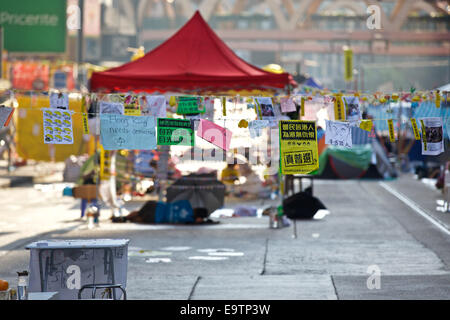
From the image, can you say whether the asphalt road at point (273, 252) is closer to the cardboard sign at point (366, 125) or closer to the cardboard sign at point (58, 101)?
the cardboard sign at point (366, 125)

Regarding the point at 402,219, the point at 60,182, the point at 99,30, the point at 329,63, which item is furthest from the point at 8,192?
the point at 329,63

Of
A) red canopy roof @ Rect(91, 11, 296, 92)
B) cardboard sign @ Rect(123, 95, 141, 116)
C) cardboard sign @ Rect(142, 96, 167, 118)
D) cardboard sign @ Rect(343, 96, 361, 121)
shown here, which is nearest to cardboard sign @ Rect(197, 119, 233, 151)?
cardboard sign @ Rect(142, 96, 167, 118)

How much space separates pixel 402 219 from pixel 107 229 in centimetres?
662

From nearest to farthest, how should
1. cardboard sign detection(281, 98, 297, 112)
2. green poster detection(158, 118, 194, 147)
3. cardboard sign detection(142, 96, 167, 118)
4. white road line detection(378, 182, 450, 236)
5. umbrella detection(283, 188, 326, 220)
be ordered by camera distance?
1. green poster detection(158, 118, 194, 147)
2. cardboard sign detection(142, 96, 167, 118)
3. cardboard sign detection(281, 98, 297, 112)
4. white road line detection(378, 182, 450, 236)
5. umbrella detection(283, 188, 326, 220)

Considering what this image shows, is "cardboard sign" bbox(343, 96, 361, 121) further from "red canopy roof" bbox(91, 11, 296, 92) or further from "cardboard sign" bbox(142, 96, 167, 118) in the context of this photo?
"red canopy roof" bbox(91, 11, 296, 92)

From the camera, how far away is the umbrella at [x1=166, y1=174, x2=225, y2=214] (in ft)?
60.6

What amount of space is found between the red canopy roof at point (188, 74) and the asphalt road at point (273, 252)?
9.17 feet

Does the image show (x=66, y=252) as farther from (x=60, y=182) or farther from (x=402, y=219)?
(x=60, y=182)

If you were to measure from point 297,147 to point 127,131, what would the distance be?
2.31 m

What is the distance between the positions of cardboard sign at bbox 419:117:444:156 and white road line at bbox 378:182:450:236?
5022 mm

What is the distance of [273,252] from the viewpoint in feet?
46.9

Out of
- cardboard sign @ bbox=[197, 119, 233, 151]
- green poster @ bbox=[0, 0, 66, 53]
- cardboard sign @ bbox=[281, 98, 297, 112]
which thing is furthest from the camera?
green poster @ bbox=[0, 0, 66, 53]

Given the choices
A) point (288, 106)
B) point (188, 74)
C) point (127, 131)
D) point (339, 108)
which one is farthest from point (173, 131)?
point (188, 74)
